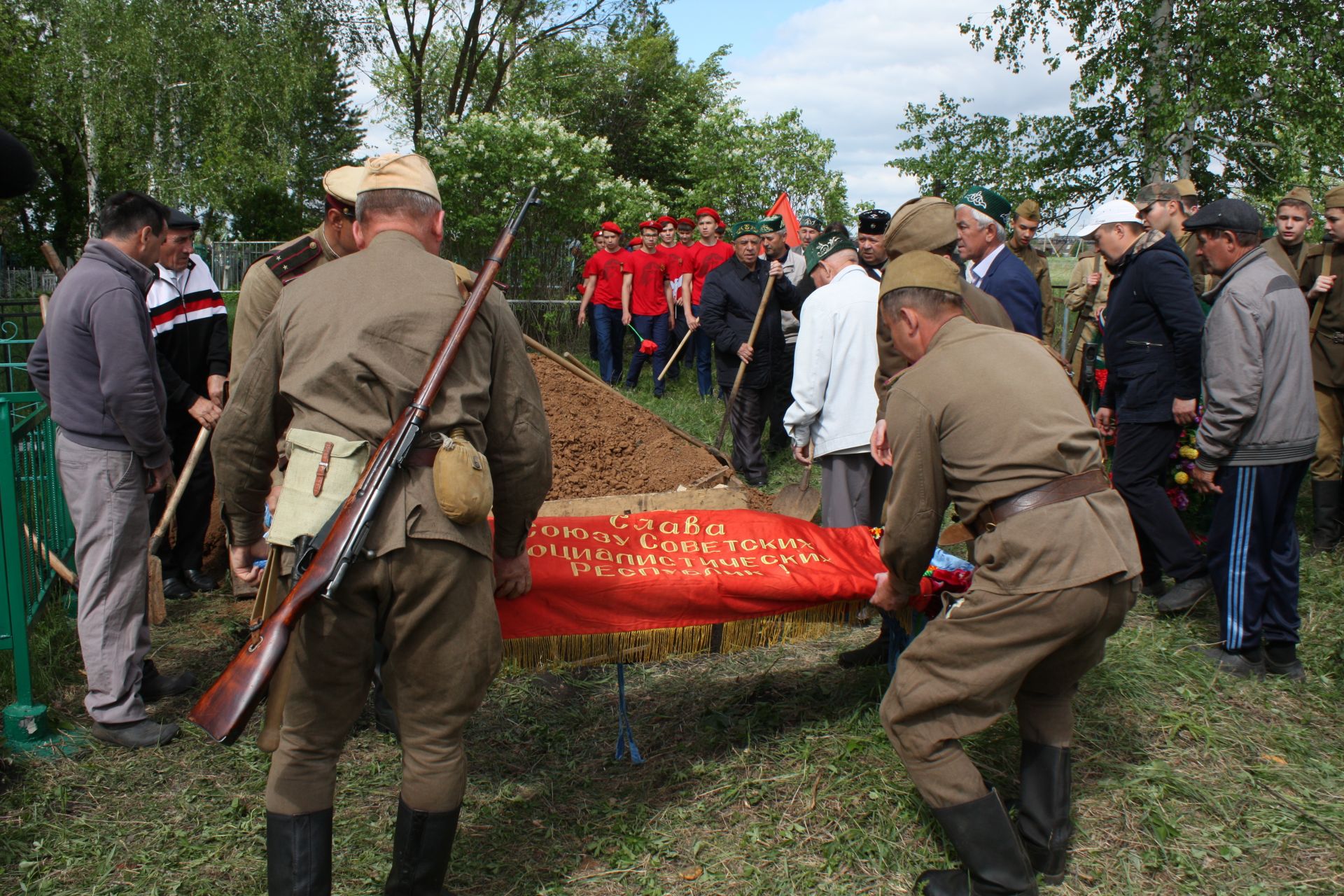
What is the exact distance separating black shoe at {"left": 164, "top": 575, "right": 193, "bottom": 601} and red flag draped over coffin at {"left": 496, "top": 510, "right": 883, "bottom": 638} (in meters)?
2.85

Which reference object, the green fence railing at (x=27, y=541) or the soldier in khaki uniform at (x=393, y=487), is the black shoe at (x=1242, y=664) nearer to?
the soldier in khaki uniform at (x=393, y=487)

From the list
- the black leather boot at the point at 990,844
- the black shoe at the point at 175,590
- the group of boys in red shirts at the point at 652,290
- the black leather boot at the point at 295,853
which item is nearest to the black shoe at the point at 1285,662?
the black leather boot at the point at 990,844

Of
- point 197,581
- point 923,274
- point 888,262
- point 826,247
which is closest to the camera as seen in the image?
point 923,274

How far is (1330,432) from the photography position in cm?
597

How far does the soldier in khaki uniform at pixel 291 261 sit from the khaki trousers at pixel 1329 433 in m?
5.69

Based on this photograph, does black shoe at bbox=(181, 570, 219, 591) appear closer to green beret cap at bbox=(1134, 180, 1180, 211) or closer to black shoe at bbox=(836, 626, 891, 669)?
black shoe at bbox=(836, 626, 891, 669)

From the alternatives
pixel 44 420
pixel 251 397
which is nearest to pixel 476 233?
pixel 44 420

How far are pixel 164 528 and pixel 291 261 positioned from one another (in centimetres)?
233

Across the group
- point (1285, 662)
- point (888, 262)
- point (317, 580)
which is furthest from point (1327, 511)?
point (317, 580)

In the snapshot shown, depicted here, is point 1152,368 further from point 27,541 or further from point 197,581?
point 27,541

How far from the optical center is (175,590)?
532 centimetres

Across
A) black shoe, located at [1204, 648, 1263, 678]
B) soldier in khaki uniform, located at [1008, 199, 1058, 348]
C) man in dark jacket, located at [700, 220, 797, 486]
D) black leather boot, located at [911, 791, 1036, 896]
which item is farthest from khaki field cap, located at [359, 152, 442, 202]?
soldier in khaki uniform, located at [1008, 199, 1058, 348]

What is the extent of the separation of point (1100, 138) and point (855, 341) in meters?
13.8

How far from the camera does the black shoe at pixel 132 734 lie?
3.62 m
